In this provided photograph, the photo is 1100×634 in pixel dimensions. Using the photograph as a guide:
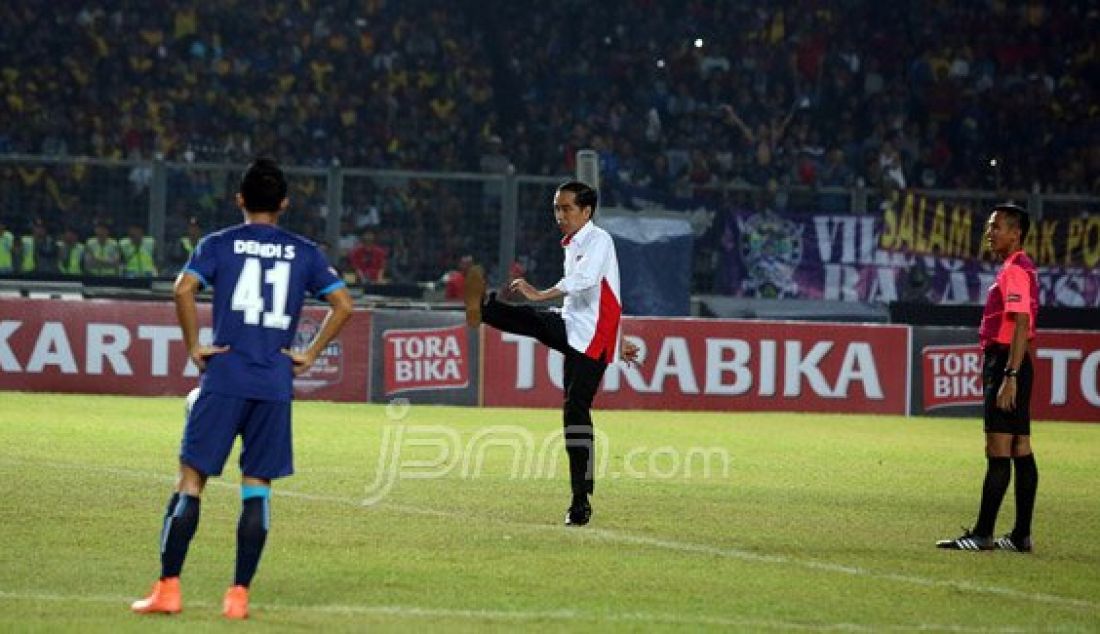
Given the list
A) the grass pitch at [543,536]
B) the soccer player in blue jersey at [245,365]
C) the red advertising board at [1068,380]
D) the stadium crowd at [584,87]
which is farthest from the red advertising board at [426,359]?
the soccer player in blue jersey at [245,365]

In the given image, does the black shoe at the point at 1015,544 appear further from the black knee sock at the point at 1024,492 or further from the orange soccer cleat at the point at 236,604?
the orange soccer cleat at the point at 236,604

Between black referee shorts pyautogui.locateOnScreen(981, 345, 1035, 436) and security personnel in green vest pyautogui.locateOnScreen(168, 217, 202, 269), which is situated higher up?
security personnel in green vest pyautogui.locateOnScreen(168, 217, 202, 269)

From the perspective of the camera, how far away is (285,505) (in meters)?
13.0

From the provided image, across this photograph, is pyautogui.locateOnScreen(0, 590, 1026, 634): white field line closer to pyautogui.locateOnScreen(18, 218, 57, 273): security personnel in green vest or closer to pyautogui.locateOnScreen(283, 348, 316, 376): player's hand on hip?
pyautogui.locateOnScreen(283, 348, 316, 376): player's hand on hip

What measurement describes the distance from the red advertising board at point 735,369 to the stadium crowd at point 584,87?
9229 millimetres

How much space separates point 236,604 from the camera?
852 cm

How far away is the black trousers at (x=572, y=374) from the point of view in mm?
12484

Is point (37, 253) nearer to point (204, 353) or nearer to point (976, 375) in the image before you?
point (976, 375)

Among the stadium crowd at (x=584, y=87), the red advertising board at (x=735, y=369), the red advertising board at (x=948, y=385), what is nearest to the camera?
the red advertising board at (x=735, y=369)

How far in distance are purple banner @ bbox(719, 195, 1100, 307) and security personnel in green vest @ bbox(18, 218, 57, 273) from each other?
9.05 meters

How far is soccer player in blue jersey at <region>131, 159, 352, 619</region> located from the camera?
28.4 ft

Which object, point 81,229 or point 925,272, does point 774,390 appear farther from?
point 81,229

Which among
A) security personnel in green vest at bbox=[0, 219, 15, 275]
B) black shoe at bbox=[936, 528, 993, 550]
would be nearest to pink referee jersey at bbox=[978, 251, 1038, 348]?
black shoe at bbox=[936, 528, 993, 550]

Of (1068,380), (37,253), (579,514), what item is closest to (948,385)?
(1068,380)
